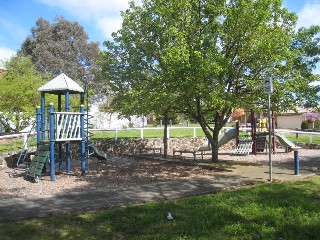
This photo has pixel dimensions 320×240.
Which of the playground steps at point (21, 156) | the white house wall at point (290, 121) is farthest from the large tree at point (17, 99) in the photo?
the white house wall at point (290, 121)

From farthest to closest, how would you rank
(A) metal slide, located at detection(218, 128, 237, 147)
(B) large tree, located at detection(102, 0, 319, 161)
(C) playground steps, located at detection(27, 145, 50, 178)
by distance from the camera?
(A) metal slide, located at detection(218, 128, 237, 147)
(C) playground steps, located at detection(27, 145, 50, 178)
(B) large tree, located at detection(102, 0, 319, 161)

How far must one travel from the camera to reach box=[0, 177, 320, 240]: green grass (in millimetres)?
4961

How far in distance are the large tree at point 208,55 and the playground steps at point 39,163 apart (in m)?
3.21

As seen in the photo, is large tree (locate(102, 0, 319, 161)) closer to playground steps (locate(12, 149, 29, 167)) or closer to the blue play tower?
the blue play tower

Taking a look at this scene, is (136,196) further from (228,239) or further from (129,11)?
(129,11)

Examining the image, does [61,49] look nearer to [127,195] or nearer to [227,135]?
[227,135]

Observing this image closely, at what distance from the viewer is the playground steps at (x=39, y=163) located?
10875mm

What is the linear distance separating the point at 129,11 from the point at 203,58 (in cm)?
410

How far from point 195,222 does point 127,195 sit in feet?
9.08

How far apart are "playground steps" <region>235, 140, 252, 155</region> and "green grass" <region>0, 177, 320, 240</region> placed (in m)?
10.3

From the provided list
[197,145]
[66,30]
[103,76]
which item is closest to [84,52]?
[66,30]

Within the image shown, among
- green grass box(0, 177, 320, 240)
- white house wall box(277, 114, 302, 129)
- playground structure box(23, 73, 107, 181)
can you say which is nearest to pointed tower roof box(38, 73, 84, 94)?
playground structure box(23, 73, 107, 181)

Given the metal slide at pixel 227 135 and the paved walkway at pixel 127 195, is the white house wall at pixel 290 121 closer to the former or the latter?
the metal slide at pixel 227 135

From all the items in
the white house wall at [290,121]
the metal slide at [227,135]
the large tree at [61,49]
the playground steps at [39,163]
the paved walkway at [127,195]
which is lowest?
the paved walkway at [127,195]
